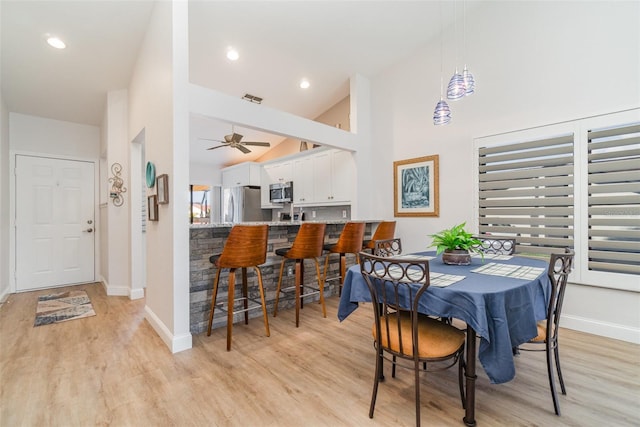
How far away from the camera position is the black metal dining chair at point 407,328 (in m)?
1.49

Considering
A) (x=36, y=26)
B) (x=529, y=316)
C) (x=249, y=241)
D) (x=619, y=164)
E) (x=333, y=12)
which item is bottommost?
(x=529, y=316)

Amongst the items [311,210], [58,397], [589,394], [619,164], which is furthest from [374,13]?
[58,397]

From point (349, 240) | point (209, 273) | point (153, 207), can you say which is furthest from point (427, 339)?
point (153, 207)

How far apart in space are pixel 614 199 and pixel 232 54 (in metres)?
4.56

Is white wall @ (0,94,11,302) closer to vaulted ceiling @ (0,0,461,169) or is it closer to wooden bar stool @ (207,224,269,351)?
vaulted ceiling @ (0,0,461,169)

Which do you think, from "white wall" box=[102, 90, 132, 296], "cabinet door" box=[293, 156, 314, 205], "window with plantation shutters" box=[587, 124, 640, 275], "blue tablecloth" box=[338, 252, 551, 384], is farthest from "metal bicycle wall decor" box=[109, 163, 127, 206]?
"window with plantation shutters" box=[587, 124, 640, 275]

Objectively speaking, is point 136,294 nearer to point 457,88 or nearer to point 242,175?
point 242,175

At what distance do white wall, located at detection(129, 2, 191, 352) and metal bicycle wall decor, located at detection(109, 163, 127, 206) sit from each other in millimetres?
1524

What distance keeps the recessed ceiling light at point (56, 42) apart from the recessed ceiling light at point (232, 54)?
175 centimetres

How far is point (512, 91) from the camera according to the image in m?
3.37

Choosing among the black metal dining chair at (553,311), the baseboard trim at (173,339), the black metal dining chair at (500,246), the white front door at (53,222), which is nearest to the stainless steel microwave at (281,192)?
the white front door at (53,222)

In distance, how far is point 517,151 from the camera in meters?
3.33

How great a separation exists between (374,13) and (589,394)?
4.16m

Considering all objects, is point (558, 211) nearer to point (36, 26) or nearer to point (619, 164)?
point (619, 164)
